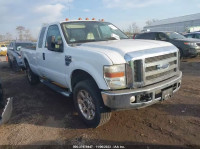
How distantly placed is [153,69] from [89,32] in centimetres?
190

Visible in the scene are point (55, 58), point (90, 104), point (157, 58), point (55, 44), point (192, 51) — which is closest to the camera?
point (157, 58)

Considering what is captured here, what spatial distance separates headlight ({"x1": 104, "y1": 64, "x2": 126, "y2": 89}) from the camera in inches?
102

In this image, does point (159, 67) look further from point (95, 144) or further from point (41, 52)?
point (41, 52)

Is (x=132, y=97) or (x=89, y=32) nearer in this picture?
(x=132, y=97)

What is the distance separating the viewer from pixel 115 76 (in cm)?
261

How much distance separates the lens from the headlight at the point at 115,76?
2586 mm

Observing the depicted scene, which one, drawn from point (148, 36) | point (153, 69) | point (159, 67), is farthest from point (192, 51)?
point (153, 69)

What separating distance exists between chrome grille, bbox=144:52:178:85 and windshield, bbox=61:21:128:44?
151 cm

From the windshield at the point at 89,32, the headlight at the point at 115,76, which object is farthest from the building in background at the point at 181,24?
the headlight at the point at 115,76

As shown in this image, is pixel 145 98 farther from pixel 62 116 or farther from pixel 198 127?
pixel 62 116

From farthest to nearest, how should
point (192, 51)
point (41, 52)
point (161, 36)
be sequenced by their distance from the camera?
point (161, 36) < point (192, 51) < point (41, 52)

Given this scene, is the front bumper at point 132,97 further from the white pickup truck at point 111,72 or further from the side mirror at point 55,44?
the side mirror at point 55,44

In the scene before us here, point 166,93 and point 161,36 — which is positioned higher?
point 161,36

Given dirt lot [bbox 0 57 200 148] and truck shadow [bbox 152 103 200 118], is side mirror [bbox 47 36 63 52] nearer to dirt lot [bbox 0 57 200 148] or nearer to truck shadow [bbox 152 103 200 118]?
dirt lot [bbox 0 57 200 148]
